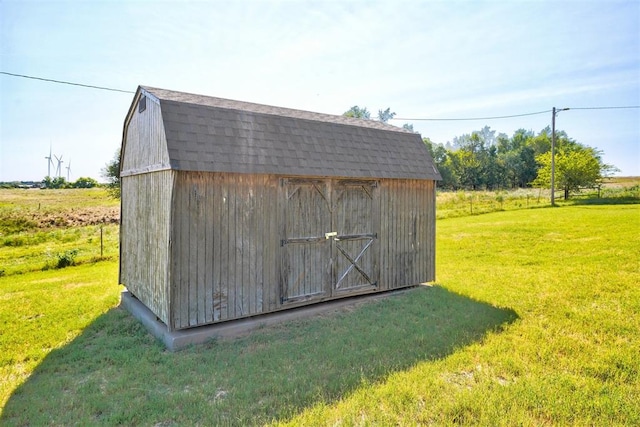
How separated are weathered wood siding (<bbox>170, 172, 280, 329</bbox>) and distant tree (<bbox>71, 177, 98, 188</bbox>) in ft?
169

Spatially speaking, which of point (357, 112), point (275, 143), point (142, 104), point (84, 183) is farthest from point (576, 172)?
point (84, 183)

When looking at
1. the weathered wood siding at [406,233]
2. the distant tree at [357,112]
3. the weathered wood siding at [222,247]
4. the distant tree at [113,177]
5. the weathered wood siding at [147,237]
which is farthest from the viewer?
the distant tree at [357,112]

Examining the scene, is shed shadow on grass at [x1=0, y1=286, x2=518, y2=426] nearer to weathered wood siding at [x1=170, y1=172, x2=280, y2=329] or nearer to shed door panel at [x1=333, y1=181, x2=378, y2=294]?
weathered wood siding at [x1=170, y1=172, x2=280, y2=329]

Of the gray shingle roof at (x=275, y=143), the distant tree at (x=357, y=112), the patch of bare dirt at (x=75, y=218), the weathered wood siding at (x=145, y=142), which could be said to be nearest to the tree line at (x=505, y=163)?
the distant tree at (x=357, y=112)

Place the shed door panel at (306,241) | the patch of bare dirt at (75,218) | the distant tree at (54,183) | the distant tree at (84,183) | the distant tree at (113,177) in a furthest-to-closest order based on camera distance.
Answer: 1. the distant tree at (84,183)
2. the distant tree at (54,183)
3. the distant tree at (113,177)
4. the patch of bare dirt at (75,218)
5. the shed door panel at (306,241)

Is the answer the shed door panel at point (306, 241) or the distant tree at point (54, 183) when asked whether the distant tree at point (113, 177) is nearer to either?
the distant tree at point (54, 183)

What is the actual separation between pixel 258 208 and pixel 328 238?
1.54 m

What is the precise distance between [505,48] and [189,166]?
1172 centimetres

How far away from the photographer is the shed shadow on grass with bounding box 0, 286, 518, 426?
137 inches

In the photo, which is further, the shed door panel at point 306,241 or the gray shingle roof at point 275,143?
the shed door panel at point 306,241

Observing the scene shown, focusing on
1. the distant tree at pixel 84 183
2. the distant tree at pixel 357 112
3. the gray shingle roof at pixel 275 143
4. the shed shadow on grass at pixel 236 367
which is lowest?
the shed shadow on grass at pixel 236 367

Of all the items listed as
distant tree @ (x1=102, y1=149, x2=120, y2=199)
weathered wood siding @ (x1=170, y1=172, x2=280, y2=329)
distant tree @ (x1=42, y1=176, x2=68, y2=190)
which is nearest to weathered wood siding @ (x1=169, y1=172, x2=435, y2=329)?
weathered wood siding @ (x1=170, y1=172, x2=280, y2=329)

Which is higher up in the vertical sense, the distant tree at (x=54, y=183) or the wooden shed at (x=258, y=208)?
the distant tree at (x=54, y=183)

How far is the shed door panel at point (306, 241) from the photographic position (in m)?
6.16
